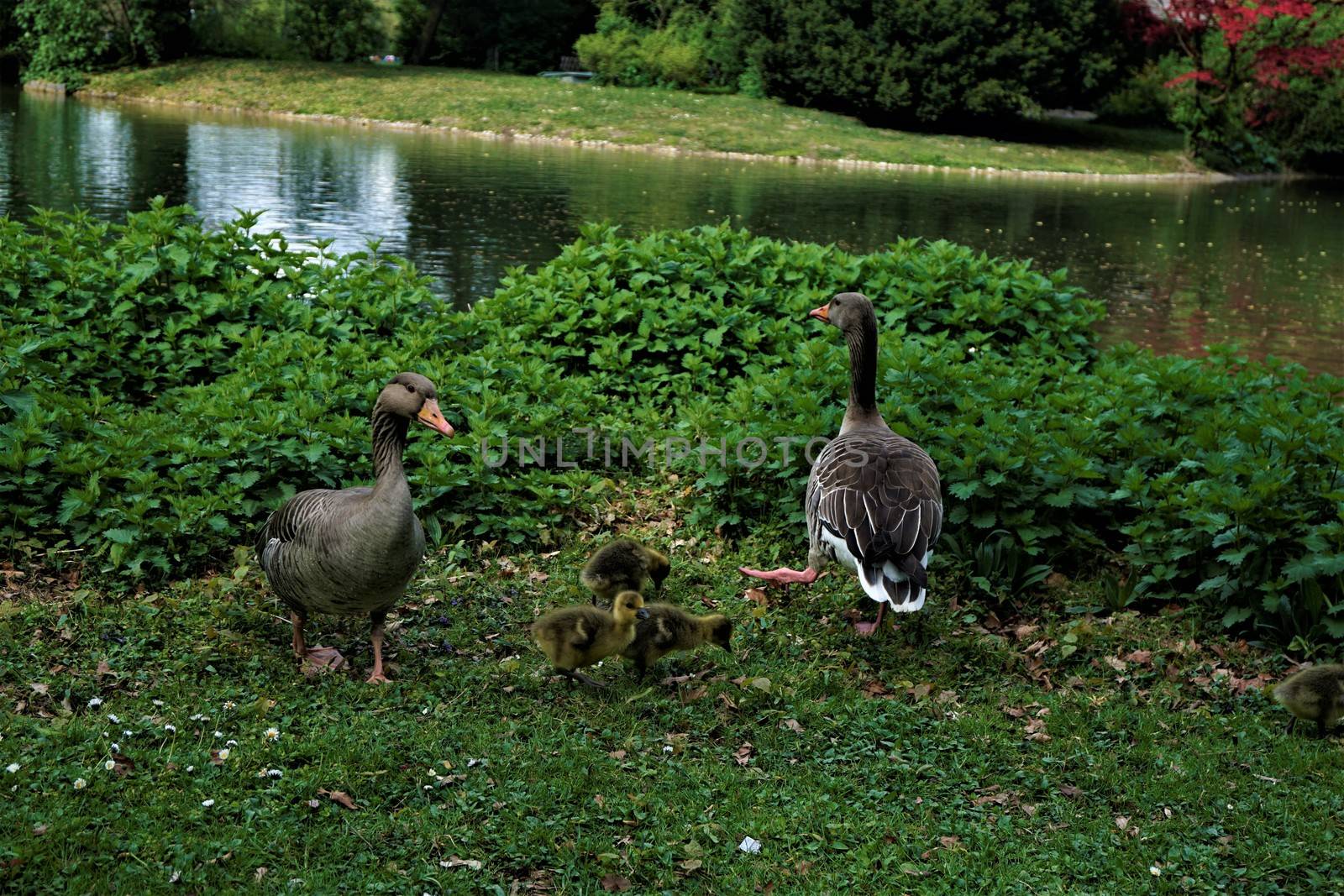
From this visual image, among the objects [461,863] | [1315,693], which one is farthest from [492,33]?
[461,863]

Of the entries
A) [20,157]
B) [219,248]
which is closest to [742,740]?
[219,248]

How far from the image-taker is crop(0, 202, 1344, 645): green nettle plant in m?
6.34

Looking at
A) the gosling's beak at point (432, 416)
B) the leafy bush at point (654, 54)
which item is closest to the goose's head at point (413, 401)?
the gosling's beak at point (432, 416)

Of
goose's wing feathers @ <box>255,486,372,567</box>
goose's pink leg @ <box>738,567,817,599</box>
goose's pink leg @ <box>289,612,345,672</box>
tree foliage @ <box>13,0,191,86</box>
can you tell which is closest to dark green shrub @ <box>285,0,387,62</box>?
tree foliage @ <box>13,0,191,86</box>

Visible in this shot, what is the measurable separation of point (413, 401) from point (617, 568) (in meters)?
1.38

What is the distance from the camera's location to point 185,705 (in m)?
5.00

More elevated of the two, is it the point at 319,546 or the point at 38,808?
the point at 319,546

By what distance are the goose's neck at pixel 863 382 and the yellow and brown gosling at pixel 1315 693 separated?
2.36 meters

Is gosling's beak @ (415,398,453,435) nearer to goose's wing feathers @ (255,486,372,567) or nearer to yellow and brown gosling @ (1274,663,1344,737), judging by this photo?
goose's wing feathers @ (255,486,372,567)

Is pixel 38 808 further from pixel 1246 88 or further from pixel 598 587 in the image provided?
pixel 1246 88

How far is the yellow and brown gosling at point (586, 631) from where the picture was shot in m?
5.23

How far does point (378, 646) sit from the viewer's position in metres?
5.45

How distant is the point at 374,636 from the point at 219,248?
4.55 m

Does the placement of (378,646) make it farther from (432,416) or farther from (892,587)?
(892,587)
